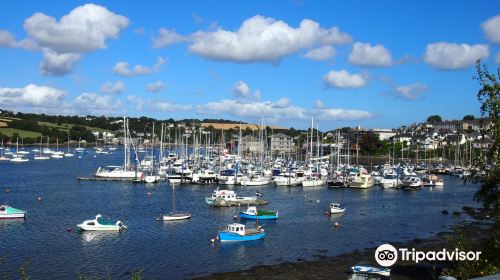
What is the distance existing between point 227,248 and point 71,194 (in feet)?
138

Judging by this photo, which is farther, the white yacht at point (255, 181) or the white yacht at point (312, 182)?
the white yacht at point (312, 182)

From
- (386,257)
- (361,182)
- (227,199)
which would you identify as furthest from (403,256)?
(361,182)

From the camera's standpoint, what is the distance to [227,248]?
41906 mm

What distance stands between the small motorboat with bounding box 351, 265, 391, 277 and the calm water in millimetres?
6300

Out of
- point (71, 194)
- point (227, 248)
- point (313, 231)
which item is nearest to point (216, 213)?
point (313, 231)

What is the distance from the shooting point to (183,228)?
49.9 m

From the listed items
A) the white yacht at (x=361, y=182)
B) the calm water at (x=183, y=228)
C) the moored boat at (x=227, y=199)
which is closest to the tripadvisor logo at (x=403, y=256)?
the calm water at (x=183, y=228)

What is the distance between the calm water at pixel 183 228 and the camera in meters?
37.5

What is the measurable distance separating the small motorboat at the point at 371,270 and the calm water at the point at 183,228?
248 inches

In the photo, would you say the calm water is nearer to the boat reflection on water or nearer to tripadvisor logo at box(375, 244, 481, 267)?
the boat reflection on water

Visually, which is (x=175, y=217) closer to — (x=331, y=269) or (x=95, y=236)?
(x=95, y=236)

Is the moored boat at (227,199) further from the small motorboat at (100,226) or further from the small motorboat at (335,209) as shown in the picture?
the small motorboat at (100,226)

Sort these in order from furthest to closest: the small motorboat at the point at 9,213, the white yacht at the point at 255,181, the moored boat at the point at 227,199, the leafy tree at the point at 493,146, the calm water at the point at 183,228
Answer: the white yacht at the point at 255,181, the moored boat at the point at 227,199, the small motorboat at the point at 9,213, the calm water at the point at 183,228, the leafy tree at the point at 493,146

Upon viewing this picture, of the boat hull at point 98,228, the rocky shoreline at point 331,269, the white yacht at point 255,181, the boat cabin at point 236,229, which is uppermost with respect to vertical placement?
the white yacht at point 255,181
